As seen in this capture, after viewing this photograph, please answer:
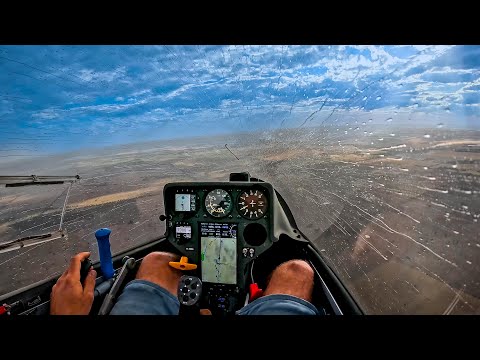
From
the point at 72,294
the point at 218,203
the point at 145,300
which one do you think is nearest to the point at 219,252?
the point at 218,203

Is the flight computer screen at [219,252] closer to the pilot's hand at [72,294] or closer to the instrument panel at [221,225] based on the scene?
the instrument panel at [221,225]

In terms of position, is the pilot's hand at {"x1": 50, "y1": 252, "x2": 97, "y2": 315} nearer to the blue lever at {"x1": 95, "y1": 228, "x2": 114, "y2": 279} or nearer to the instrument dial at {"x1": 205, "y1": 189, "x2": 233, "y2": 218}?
the blue lever at {"x1": 95, "y1": 228, "x2": 114, "y2": 279}

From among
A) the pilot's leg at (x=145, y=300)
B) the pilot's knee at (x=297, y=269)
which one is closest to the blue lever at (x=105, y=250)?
the pilot's leg at (x=145, y=300)

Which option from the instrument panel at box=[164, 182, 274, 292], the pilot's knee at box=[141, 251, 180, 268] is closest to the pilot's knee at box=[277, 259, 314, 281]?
the instrument panel at box=[164, 182, 274, 292]

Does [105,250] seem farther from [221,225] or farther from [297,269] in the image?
[297,269]
